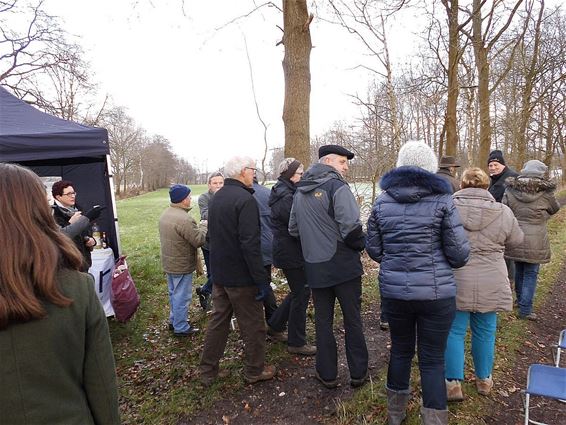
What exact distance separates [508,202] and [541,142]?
95.1ft

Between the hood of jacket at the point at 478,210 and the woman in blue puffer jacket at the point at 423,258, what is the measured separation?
0.65 meters

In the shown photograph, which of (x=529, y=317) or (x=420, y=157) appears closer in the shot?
(x=420, y=157)

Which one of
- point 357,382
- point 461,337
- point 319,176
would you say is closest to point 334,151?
point 319,176

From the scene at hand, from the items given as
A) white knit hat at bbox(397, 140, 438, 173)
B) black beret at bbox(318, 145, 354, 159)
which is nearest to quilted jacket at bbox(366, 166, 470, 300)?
white knit hat at bbox(397, 140, 438, 173)

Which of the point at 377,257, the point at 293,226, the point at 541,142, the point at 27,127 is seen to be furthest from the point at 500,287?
the point at 541,142

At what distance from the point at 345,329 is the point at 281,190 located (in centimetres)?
147

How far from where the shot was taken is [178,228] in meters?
4.44

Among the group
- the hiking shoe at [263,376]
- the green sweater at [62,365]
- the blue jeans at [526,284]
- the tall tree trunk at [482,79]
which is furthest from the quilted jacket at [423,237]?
the tall tree trunk at [482,79]

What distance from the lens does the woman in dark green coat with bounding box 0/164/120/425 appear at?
1.21m

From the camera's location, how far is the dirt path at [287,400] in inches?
123

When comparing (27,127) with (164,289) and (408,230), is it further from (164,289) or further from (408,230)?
(408,230)

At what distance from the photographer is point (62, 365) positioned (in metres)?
1.30

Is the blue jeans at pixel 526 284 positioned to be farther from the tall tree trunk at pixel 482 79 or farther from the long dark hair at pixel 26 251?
the tall tree trunk at pixel 482 79

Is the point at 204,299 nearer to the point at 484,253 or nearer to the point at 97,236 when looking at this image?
the point at 97,236
